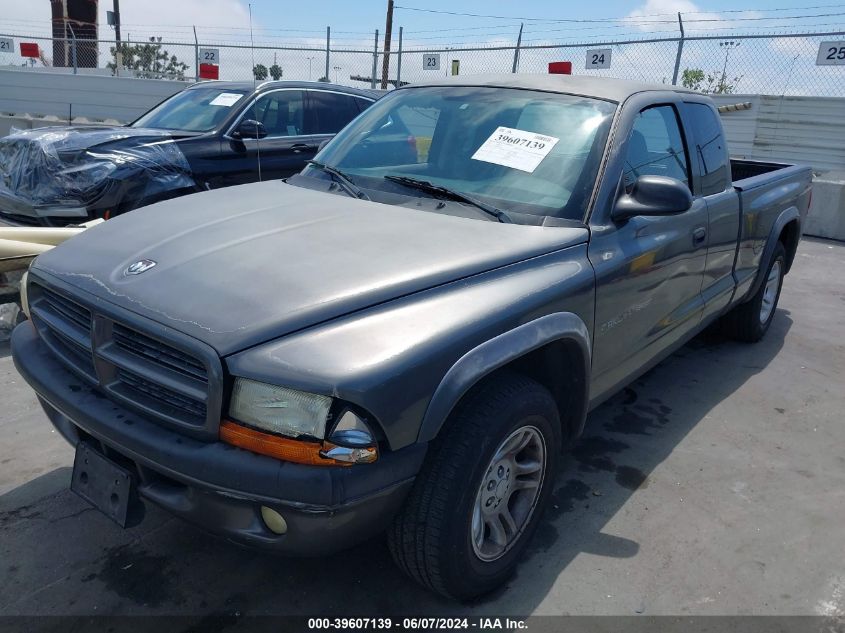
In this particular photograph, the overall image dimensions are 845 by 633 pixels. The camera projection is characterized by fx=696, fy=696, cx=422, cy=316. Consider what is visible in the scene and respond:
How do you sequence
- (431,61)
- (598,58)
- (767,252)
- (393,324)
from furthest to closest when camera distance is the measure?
1. (431,61)
2. (598,58)
3. (767,252)
4. (393,324)

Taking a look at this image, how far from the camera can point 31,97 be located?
1736 cm

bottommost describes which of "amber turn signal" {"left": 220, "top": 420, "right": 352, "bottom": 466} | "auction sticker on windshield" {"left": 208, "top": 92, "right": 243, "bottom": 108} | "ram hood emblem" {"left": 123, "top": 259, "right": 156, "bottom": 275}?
"amber turn signal" {"left": 220, "top": 420, "right": 352, "bottom": 466}

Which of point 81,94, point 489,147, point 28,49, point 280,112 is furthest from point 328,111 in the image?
point 28,49

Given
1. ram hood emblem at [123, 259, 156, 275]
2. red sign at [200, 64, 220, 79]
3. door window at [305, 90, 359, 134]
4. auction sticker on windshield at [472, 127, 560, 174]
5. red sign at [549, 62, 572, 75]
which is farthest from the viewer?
red sign at [200, 64, 220, 79]

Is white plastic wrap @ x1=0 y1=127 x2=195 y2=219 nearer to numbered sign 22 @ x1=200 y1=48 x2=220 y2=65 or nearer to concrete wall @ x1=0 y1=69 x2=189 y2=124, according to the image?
concrete wall @ x1=0 y1=69 x2=189 y2=124

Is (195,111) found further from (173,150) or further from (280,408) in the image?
(280,408)

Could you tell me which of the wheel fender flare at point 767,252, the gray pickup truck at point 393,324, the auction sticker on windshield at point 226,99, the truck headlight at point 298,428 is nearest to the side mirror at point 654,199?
the gray pickup truck at point 393,324

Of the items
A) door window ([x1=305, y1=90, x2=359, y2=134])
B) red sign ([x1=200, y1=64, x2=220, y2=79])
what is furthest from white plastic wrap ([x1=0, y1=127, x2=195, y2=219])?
red sign ([x1=200, y1=64, x2=220, y2=79])

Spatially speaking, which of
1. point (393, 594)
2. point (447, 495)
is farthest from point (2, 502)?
point (447, 495)

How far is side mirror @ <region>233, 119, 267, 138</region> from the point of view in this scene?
6617 mm

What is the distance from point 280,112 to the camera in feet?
23.6

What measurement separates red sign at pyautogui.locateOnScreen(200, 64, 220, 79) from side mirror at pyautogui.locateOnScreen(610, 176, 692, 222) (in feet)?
49.2

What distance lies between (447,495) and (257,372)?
2.35 feet

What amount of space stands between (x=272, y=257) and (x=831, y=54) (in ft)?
35.9
